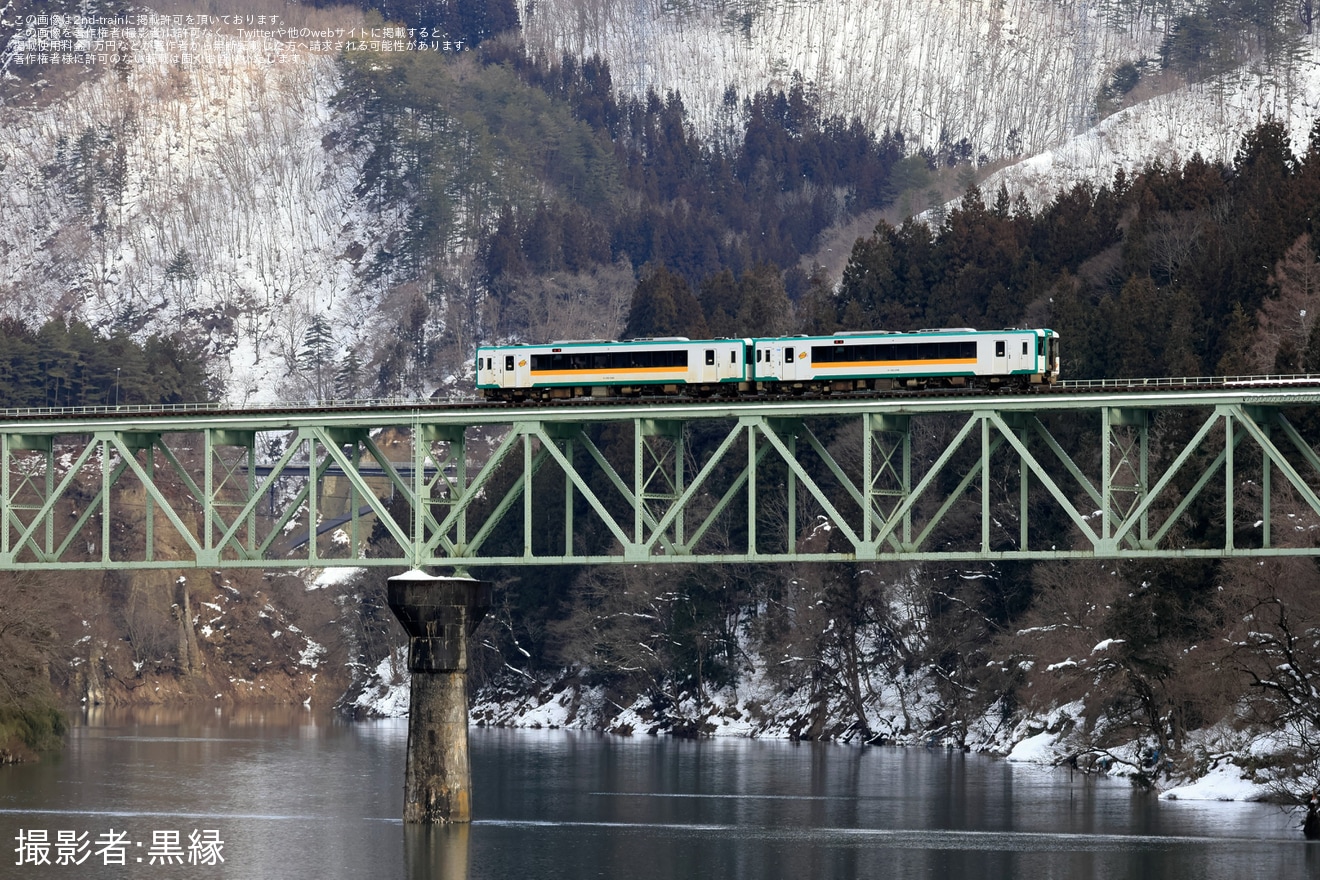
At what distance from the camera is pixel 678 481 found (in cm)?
8319

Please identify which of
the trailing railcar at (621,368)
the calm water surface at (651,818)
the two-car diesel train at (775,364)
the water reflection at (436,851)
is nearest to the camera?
the water reflection at (436,851)

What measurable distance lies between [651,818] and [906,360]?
20.1 m

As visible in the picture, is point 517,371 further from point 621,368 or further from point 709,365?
point 709,365

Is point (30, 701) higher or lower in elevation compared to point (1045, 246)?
lower

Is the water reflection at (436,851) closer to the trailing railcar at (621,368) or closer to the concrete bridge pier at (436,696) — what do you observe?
the concrete bridge pier at (436,696)

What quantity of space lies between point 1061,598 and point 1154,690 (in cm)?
1238

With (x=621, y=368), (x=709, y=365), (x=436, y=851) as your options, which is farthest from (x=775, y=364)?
(x=436, y=851)

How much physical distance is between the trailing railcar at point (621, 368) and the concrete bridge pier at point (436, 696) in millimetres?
8767

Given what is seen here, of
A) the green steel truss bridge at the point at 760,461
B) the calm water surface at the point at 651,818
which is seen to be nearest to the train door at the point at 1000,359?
the green steel truss bridge at the point at 760,461

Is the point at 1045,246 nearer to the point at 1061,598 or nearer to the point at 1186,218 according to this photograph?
the point at 1186,218

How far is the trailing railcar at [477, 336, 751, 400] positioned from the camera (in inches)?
3366

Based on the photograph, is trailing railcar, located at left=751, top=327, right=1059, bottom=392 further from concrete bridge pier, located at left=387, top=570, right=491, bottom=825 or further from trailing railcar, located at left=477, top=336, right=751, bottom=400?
concrete bridge pier, located at left=387, top=570, right=491, bottom=825

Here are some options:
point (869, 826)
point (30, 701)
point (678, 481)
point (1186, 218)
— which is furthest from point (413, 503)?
point (1186, 218)

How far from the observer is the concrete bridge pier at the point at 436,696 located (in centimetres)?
8131
